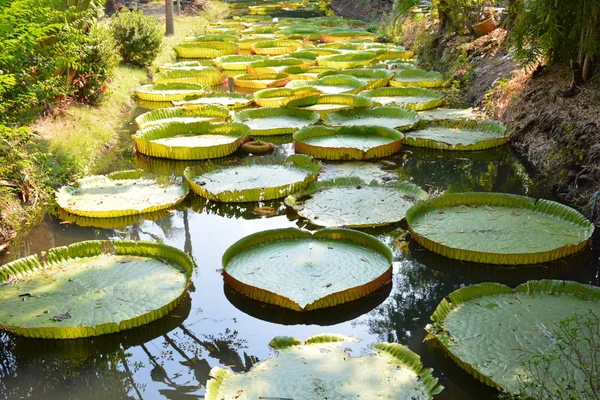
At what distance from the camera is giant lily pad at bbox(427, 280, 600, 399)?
10.9ft

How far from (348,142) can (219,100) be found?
3165 mm

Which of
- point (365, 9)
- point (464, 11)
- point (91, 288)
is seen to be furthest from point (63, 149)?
point (365, 9)

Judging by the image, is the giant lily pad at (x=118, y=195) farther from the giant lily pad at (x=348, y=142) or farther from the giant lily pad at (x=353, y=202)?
the giant lily pad at (x=348, y=142)

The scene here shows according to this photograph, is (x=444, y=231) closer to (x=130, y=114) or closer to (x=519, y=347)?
(x=519, y=347)

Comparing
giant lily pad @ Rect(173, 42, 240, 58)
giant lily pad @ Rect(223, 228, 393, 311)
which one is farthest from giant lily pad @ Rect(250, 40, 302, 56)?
giant lily pad @ Rect(223, 228, 393, 311)

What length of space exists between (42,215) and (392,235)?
3308 mm

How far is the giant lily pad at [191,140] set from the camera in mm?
7477

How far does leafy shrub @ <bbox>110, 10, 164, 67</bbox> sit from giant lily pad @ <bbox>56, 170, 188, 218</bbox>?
584 centimetres

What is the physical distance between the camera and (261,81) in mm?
11500

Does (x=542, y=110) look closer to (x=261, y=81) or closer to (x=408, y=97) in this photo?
(x=408, y=97)

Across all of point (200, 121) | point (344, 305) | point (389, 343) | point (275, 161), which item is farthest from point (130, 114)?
point (389, 343)

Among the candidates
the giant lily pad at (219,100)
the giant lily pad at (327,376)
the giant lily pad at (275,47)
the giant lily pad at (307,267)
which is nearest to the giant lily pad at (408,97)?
the giant lily pad at (219,100)

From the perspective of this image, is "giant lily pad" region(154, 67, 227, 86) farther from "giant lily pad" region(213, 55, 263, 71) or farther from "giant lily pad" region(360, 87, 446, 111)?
"giant lily pad" region(360, 87, 446, 111)

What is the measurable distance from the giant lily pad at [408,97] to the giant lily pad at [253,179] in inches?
119
